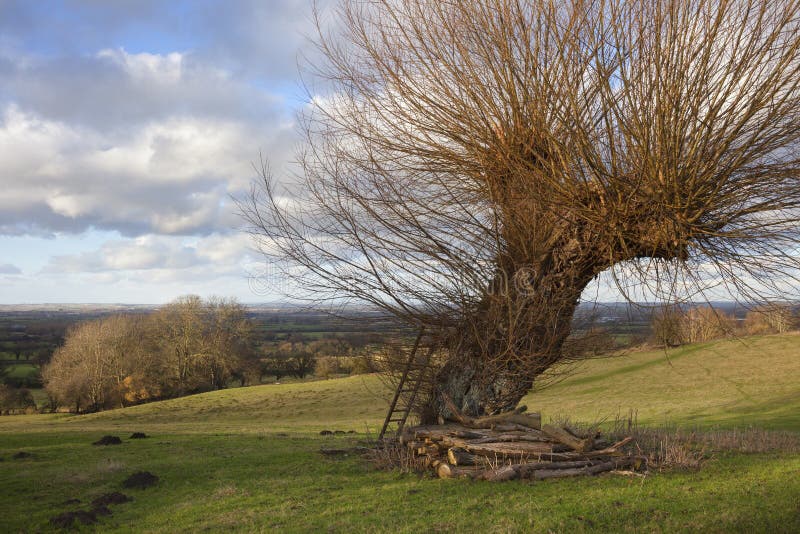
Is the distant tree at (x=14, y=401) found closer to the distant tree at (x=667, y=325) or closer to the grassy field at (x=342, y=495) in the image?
the grassy field at (x=342, y=495)

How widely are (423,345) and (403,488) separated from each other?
9.32 feet

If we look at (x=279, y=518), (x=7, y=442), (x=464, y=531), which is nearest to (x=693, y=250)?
(x=464, y=531)

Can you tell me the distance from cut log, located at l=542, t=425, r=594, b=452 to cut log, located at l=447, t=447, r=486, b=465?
133cm

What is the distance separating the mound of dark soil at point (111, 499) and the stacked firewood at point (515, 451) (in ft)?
16.4

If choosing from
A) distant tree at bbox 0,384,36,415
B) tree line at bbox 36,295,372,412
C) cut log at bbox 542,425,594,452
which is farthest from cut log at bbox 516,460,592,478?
distant tree at bbox 0,384,36,415

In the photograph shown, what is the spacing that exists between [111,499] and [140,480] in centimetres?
134

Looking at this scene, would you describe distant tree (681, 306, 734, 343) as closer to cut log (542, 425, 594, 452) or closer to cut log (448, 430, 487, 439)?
cut log (542, 425, 594, 452)

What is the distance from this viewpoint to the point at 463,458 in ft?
30.1

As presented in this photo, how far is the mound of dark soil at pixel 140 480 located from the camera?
33.7ft

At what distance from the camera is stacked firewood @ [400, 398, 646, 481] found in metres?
8.86

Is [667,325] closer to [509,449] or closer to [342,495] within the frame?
[509,449]

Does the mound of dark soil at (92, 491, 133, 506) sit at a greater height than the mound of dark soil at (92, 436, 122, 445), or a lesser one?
greater

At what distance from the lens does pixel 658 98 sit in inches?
281

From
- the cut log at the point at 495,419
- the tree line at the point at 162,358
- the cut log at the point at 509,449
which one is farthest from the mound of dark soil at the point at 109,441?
the tree line at the point at 162,358
